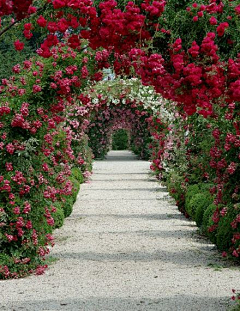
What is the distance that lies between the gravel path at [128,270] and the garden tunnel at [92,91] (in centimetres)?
35

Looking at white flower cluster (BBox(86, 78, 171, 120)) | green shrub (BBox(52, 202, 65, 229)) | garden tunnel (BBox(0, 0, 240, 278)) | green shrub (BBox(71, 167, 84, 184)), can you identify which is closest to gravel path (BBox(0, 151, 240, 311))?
green shrub (BBox(52, 202, 65, 229))

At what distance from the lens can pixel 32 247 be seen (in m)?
6.64

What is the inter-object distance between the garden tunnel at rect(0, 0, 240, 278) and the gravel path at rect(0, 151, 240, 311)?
35cm

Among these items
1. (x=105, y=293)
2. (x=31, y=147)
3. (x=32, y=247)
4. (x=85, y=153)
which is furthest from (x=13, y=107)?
(x=85, y=153)

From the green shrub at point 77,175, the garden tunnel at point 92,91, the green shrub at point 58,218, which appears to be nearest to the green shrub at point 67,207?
the garden tunnel at point 92,91

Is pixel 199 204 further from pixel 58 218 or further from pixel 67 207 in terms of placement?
pixel 67 207

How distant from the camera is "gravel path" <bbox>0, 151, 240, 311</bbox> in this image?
5.44m

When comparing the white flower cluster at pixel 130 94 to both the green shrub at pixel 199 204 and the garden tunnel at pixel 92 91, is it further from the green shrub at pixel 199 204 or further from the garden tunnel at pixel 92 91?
the green shrub at pixel 199 204

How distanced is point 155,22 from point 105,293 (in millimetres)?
2424

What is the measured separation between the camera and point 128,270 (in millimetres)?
6816

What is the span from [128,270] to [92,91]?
83.9 inches

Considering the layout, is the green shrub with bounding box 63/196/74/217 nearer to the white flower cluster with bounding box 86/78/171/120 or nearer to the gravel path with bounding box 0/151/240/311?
the gravel path with bounding box 0/151/240/311

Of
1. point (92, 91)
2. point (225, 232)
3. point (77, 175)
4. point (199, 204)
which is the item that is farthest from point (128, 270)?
point (77, 175)

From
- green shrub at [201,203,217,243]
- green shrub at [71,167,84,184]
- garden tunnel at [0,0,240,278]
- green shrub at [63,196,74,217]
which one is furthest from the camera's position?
green shrub at [71,167,84,184]
